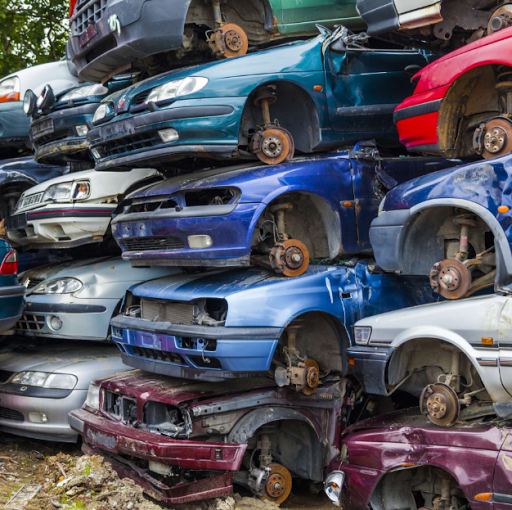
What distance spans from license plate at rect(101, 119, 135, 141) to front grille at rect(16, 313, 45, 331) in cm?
191

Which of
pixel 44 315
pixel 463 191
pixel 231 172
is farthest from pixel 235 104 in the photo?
pixel 44 315

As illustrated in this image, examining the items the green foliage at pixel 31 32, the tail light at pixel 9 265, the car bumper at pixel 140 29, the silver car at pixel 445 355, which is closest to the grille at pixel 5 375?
the tail light at pixel 9 265

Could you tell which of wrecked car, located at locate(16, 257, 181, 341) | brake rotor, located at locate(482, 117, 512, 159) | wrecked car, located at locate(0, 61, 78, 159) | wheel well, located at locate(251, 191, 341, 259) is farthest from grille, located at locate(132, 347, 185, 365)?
wrecked car, located at locate(0, 61, 78, 159)

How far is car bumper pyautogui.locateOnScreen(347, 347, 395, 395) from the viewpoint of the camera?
438cm

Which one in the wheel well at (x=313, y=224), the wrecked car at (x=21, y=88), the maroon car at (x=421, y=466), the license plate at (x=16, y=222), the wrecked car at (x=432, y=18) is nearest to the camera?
the maroon car at (x=421, y=466)

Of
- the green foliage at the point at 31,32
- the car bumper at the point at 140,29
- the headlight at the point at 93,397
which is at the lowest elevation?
the headlight at the point at 93,397

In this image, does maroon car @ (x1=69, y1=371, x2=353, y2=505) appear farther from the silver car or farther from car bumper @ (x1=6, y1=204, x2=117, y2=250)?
car bumper @ (x1=6, y1=204, x2=117, y2=250)

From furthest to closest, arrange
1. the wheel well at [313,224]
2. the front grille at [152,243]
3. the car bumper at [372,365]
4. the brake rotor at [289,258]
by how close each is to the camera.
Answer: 1. the wheel well at [313,224]
2. the front grille at [152,243]
3. the brake rotor at [289,258]
4. the car bumper at [372,365]

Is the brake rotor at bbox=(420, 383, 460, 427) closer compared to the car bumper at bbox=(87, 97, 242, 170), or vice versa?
the brake rotor at bbox=(420, 383, 460, 427)

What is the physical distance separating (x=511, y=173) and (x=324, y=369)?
2.14m

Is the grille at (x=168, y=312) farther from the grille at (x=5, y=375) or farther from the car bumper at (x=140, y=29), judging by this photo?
the car bumper at (x=140, y=29)

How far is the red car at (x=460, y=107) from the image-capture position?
457 cm

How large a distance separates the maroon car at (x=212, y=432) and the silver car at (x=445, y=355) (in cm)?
67

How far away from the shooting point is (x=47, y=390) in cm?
590
